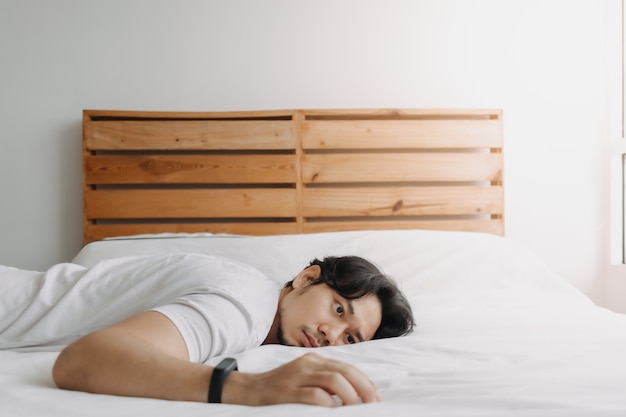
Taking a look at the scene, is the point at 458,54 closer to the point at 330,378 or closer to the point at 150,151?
the point at 150,151

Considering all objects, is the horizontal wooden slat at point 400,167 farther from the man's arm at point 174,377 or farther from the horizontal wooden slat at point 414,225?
the man's arm at point 174,377

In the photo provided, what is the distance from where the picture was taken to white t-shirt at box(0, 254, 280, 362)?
3.37 ft

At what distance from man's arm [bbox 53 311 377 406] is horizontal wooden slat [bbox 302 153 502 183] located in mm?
1735

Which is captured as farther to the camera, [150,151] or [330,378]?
[150,151]

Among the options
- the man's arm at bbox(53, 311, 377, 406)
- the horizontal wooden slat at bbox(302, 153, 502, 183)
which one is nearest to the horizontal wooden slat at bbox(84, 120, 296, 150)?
the horizontal wooden slat at bbox(302, 153, 502, 183)

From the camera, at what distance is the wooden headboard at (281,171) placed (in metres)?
2.53

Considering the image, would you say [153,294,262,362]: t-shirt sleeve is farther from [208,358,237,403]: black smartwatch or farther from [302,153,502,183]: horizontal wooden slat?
[302,153,502,183]: horizontal wooden slat

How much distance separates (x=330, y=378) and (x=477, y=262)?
147 centimetres

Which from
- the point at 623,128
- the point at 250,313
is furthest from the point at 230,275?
the point at 623,128

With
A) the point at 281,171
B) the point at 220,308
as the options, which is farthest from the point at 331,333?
the point at 281,171

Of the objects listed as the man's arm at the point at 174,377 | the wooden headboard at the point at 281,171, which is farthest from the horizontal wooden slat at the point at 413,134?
the man's arm at the point at 174,377

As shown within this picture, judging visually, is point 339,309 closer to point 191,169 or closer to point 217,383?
point 217,383

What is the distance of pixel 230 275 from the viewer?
1.13 m

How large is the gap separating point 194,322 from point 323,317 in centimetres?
34
